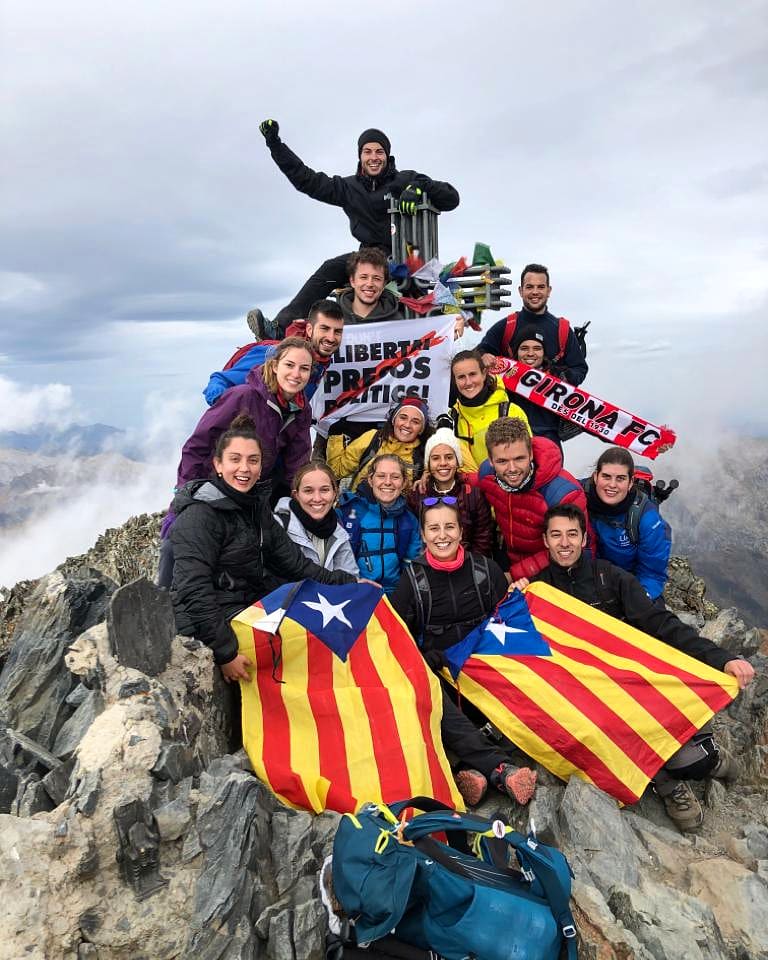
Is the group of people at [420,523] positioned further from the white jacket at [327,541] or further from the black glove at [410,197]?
the black glove at [410,197]

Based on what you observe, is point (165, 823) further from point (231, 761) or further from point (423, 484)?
point (423, 484)

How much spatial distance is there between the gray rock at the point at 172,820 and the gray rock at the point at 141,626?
4.05 feet

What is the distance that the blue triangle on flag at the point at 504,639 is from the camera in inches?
244

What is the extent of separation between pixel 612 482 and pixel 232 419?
4391 mm

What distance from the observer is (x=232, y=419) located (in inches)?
278

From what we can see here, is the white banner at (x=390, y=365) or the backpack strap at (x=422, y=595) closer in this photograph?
the backpack strap at (x=422, y=595)

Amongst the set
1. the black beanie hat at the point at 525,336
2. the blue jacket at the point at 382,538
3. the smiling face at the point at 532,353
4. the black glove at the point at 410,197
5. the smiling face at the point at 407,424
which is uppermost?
the black glove at the point at 410,197

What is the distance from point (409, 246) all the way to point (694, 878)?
11.1 m

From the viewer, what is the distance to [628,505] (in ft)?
24.1

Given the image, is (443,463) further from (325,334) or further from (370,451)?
(325,334)

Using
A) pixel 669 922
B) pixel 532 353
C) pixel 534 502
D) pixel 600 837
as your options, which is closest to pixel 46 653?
pixel 600 837

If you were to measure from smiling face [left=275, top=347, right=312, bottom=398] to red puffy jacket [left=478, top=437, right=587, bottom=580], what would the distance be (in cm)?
260

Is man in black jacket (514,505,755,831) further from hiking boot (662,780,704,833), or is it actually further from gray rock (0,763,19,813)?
gray rock (0,763,19,813)

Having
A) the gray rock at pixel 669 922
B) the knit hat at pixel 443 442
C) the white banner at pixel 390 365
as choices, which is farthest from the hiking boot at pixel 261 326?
the gray rock at pixel 669 922
